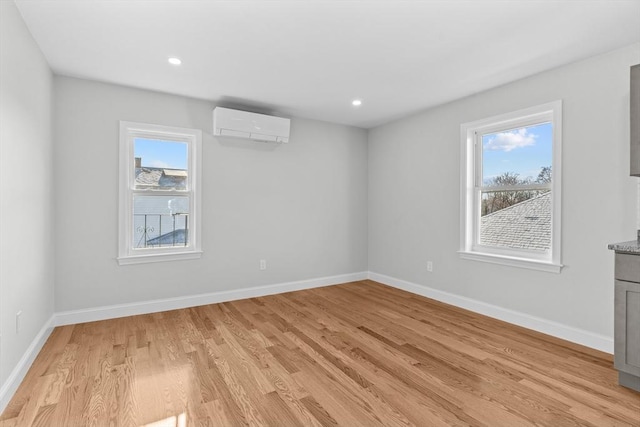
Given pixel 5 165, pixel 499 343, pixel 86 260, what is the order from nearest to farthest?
1. pixel 5 165
2. pixel 499 343
3. pixel 86 260

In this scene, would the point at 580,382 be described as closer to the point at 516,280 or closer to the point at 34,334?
the point at 516,280

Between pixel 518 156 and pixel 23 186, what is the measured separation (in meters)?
4.36

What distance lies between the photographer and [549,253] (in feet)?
10.0

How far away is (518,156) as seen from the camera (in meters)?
3.37

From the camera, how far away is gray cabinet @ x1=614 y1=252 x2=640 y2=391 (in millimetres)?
2045

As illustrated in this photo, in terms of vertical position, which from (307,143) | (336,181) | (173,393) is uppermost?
(307,143)

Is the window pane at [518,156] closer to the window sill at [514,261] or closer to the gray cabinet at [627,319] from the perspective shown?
the window sill at [514,261]

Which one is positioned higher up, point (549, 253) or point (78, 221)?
point (78, 221)

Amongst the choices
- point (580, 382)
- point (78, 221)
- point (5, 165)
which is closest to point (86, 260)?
point (78, 221)

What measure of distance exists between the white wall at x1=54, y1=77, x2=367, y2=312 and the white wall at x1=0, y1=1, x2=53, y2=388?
25 cm

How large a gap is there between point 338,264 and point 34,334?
354 centimetres

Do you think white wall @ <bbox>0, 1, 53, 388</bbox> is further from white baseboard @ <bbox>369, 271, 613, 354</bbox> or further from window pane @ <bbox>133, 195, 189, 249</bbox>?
white baseboard @ <bbox>369, 271, 613, 354</bbox>

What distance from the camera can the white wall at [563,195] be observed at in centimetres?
259

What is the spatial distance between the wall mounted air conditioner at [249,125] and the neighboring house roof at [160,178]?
668 millimetres
